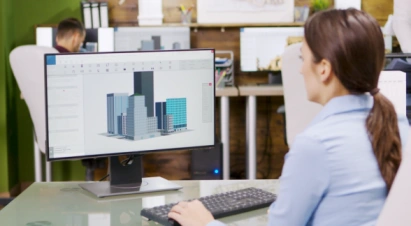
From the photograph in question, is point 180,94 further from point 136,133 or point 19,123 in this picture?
point 19,123

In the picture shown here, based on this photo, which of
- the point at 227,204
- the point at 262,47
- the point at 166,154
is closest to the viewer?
the point at 227,204

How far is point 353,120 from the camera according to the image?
1379mm

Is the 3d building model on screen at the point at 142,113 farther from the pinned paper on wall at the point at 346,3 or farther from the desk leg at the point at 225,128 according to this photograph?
the pinned paper on wall at the point at 346,3

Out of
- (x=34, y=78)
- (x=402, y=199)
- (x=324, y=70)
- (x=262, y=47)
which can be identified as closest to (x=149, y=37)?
(x=262, y=47)

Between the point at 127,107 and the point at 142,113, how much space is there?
5cm

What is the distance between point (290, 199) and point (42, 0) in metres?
4.36

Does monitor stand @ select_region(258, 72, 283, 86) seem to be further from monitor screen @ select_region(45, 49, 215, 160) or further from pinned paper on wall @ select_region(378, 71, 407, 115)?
pinned paper on wall @ select_region(378, 71, 407, 115)

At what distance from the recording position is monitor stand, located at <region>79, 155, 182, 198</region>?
2.16 m

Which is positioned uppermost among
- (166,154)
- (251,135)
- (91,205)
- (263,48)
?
(263,48)

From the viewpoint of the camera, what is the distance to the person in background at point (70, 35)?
4848mm

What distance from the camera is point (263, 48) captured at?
541 cm

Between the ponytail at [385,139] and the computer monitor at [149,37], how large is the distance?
4052 mm

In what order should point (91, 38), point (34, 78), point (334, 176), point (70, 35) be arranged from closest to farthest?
point (334, 176) → point (34, 78) → point (70, 35) → point (91, 38)

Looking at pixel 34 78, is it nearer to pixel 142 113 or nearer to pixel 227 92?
pixel 227 92
